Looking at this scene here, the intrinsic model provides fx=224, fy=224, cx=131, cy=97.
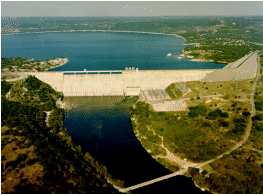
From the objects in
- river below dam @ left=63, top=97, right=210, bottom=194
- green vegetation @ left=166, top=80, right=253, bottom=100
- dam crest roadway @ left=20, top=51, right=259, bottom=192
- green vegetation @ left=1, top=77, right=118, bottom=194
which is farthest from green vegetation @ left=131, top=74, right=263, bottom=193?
green vegetation @ left=1, top=77, right=118, bottom=194

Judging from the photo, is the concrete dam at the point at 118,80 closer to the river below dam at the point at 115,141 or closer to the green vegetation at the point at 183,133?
the river below dam at the point at 115,141

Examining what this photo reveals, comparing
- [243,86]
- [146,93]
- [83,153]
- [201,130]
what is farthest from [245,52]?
[83,153]

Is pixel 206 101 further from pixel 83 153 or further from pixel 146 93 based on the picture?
pixel 83 153

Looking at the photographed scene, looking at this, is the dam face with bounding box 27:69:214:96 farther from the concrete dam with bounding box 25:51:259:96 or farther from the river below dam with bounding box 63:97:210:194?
the river below dam with bounding box 63:97:210:194

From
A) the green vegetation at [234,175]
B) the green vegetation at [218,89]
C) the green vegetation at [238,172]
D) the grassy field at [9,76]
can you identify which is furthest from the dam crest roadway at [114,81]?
the green vegetation at [234,175]

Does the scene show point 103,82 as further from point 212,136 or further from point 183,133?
point 212,136
